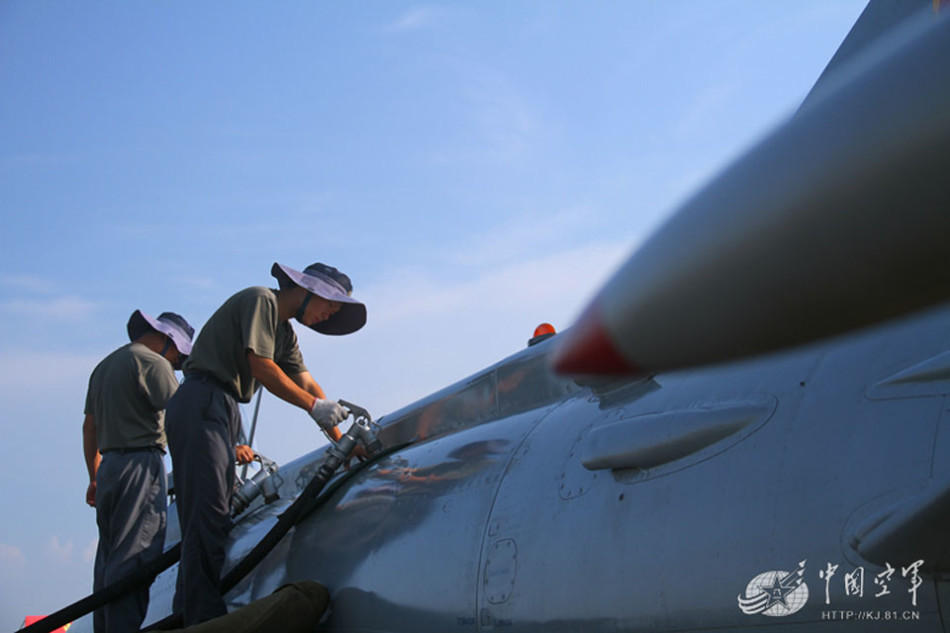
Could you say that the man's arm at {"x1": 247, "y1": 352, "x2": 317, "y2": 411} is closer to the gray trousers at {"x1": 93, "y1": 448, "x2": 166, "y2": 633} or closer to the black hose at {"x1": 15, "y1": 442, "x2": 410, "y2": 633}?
the black hose at {"x1": 15, "y1": 442, "x2": 410, "y2": 633}

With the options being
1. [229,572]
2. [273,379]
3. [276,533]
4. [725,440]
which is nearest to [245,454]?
[273,379]

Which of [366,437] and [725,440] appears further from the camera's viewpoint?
[366,437]

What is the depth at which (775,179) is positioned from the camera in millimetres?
922

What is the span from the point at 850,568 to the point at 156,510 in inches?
154

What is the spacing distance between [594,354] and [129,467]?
437 centimetres

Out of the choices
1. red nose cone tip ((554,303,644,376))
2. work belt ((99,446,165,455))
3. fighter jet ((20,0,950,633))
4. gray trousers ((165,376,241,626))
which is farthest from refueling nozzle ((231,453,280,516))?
red nose cone tip ((554,303,644,376))

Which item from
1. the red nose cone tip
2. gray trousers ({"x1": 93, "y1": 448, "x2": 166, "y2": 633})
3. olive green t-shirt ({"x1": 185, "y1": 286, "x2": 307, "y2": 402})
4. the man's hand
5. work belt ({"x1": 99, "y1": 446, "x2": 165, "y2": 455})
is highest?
olive green t-shirt ({"x1": 185, "y1": 286, "x2": 307, "y2": 402})

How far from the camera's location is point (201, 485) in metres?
3.92

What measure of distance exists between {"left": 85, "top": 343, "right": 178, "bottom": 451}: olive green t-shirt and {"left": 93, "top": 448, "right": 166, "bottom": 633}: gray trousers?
0.30ft

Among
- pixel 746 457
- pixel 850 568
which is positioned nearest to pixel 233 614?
pixel 746 457

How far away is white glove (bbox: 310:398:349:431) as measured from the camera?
4.21m

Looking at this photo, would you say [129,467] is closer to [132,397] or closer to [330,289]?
[132,397]

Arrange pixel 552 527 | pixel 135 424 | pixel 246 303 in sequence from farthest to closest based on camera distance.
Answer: pixel 135 424
pixel 246 303
pixel 552 527

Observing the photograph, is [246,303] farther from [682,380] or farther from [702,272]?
[702,272]
